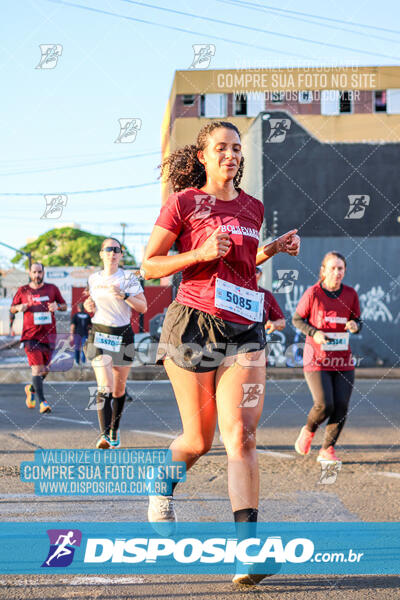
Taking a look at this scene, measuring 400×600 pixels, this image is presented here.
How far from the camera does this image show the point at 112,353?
21.1 ft

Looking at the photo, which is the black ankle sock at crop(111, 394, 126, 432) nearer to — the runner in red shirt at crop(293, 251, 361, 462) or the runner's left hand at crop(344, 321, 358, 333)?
the runner in red shirt at crop(293, 251, 361, 462)

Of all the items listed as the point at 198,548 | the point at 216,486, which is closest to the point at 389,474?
the point at 216,486

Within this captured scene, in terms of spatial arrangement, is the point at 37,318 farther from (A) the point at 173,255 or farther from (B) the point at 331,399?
(A) the point at 173,255

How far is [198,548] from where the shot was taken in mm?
3654

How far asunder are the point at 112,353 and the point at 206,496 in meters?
2.03

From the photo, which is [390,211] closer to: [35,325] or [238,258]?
[35,325]

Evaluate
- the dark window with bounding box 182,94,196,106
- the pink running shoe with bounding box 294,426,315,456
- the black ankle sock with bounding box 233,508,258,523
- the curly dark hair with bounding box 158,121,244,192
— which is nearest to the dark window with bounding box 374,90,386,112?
the dark window with bounding box 182,94,196,106

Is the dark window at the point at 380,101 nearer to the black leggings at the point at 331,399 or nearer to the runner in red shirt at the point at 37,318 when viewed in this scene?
the runner in red shirt at the point at 37,318

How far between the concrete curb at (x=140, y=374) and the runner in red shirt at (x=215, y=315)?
10.9 m

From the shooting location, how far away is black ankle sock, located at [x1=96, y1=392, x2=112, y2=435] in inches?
252

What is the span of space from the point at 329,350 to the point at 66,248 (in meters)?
68.9

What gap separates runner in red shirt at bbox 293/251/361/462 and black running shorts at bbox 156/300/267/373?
2565 millimetres

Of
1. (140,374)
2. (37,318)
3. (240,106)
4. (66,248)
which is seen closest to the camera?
(37,318)

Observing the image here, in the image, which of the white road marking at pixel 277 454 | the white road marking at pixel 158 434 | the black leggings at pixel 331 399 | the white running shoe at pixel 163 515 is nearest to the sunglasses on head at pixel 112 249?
the white road marking at pixel 158 434
